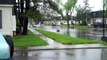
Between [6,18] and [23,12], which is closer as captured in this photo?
[6,18]

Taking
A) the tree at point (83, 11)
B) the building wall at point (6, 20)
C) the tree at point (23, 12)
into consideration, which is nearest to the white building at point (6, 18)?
the building wall at point (6, 20)

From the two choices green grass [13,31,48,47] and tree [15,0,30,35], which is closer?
green grass [13,31,48,47]

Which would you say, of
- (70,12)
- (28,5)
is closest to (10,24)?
(28,5)

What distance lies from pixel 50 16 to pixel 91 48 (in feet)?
43.8

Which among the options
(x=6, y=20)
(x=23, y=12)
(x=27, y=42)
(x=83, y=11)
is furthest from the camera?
(x=83, y=11)

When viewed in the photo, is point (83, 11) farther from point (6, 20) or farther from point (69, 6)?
point (6, 20)

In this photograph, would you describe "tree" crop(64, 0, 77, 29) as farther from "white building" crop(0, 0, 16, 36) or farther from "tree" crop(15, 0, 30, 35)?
"white building" crop(0, 0, 16, 36)

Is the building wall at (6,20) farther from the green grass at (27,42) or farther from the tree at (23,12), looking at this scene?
the tree at (23,12)

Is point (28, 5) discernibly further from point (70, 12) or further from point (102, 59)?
point (70, 12)

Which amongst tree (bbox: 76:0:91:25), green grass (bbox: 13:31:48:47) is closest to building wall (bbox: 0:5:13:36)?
green grass (bbox: 13:31:48:47)

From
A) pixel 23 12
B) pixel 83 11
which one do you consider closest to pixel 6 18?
pixel 23 12

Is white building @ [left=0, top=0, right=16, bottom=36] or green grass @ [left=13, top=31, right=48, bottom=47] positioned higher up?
white building @ [left=0, top=0, right=16, bottom=36]

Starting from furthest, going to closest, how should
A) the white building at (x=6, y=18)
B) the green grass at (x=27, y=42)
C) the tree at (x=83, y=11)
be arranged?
the tree at (x=83, y=11)
the white building at (x=6, y=18)
the green grass at (x=27, y=42)

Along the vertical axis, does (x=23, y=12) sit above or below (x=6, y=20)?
above
